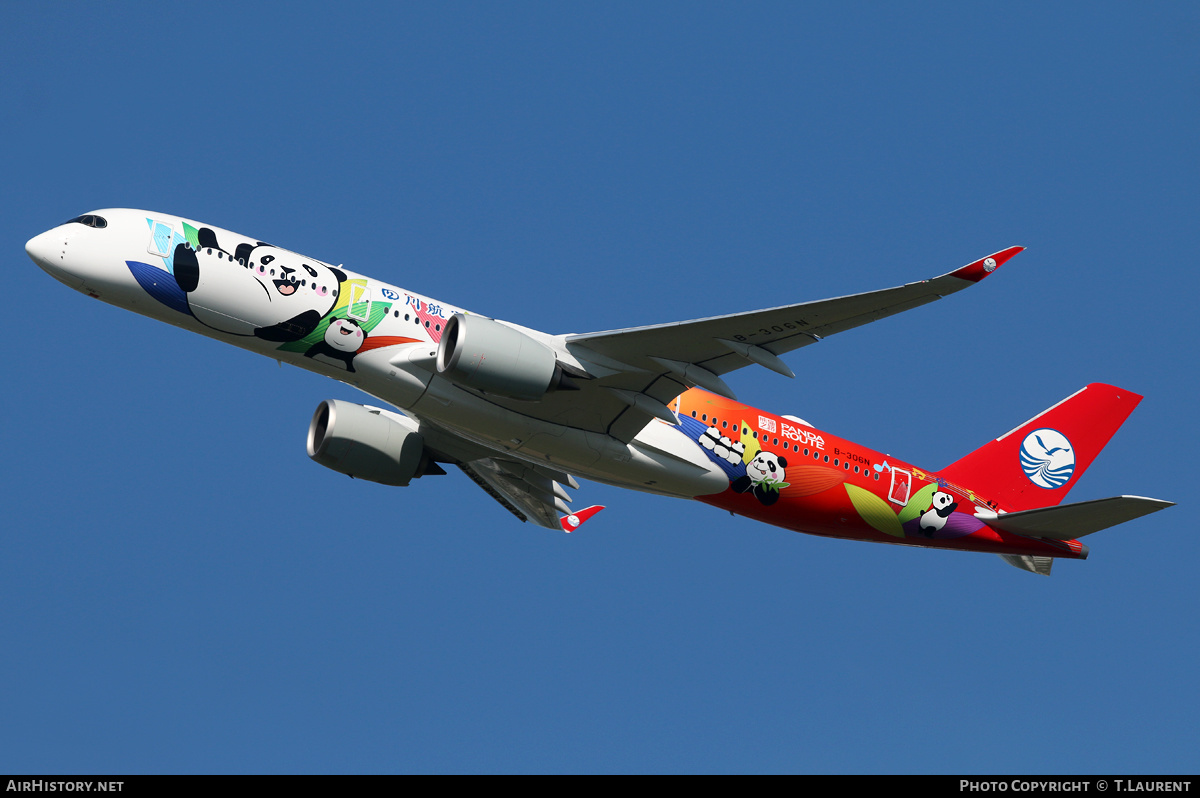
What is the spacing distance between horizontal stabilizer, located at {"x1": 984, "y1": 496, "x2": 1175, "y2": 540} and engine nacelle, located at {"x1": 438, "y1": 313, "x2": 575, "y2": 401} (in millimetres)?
14424

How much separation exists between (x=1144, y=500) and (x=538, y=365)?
607 inches

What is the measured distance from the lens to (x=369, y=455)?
32.7 metres

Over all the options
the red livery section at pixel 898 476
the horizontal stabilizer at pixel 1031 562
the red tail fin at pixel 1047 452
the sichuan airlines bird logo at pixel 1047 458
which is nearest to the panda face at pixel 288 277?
the red livery section at pixel 898 476

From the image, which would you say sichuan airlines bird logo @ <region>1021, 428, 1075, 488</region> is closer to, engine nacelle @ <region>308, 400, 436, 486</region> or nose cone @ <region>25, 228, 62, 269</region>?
engine nacelle @ <region>308, 400, 436, 486</region>

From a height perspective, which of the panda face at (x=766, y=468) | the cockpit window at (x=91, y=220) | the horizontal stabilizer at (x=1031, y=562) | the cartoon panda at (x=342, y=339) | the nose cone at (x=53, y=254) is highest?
the cockpit window at (x=91, y=220)

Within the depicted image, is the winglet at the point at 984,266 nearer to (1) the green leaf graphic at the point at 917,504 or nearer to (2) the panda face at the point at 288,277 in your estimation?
(1) the green leaf graphic at the point at 917,504

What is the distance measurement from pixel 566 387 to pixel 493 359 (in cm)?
230

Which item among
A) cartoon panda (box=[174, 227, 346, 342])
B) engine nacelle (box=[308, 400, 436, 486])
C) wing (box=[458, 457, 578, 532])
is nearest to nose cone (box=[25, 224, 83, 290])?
cartoon panda (box=[174, 227, 346, 342])

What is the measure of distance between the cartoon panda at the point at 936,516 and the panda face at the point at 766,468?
467cm

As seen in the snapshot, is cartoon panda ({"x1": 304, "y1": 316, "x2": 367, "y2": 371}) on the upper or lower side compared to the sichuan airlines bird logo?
lower

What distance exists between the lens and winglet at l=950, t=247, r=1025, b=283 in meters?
22.6

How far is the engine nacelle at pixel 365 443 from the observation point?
32375mm
